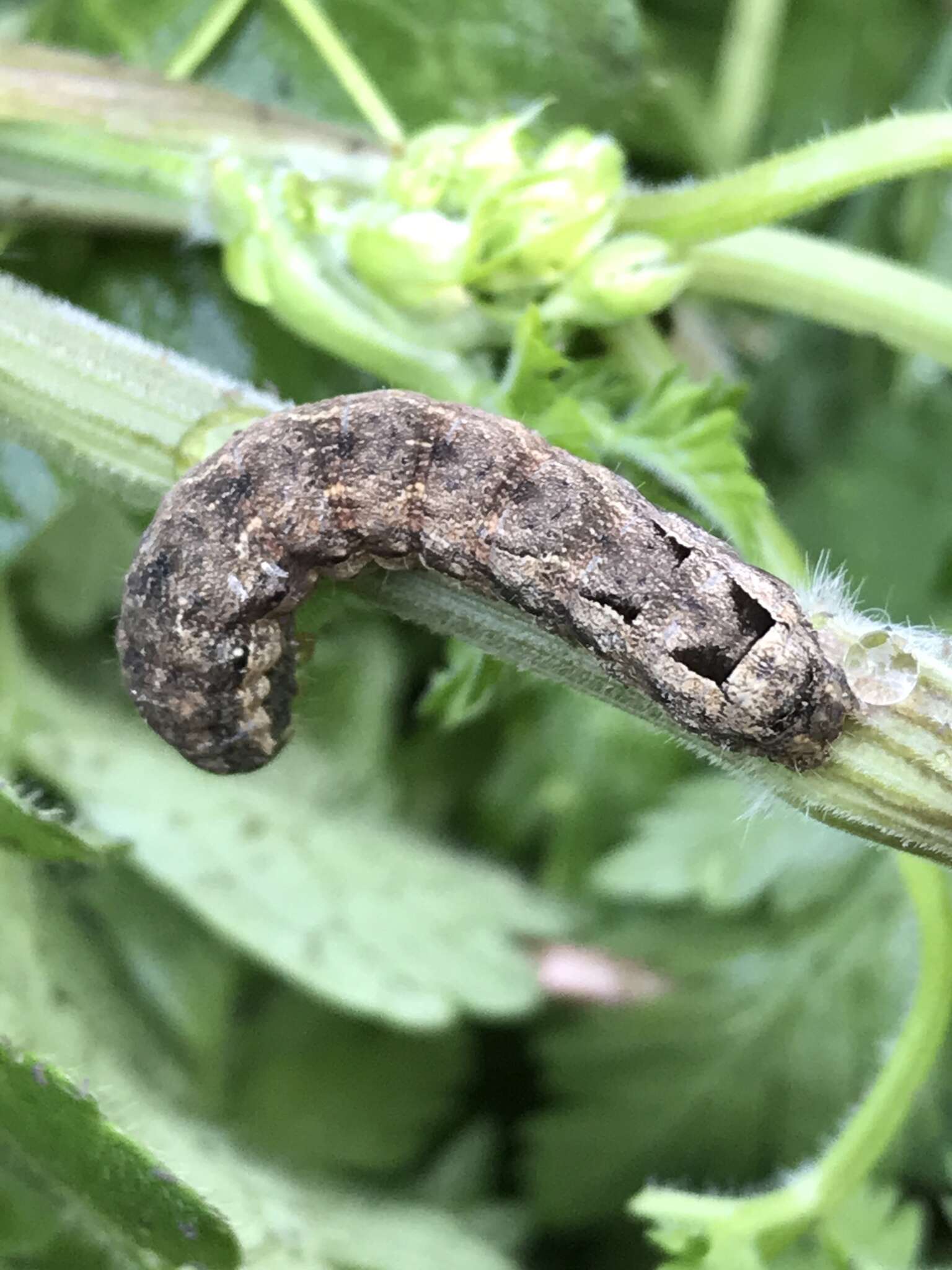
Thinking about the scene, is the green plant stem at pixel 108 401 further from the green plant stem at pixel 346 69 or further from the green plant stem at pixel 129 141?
the green plant stem at pixel 346 69

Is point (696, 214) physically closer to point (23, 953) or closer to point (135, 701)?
point (135, 701)

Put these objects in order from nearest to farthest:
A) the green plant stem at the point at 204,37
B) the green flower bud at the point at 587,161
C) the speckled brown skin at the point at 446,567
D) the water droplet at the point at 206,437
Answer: the speckled brown skin at the point at 446,567
the water droplet at the point at 206,437
the green flower bud at the point at 587,161
the green plant stem at the point at 204,37

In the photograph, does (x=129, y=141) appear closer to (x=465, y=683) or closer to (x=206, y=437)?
(x=206, y=437)

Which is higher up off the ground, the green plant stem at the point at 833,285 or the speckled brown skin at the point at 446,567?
the green plant stem at the point at 833,285

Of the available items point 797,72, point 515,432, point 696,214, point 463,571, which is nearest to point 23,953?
point 463,571

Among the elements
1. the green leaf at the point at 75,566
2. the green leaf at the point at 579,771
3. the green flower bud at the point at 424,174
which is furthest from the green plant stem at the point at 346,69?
the green leaf at the point at 579,771

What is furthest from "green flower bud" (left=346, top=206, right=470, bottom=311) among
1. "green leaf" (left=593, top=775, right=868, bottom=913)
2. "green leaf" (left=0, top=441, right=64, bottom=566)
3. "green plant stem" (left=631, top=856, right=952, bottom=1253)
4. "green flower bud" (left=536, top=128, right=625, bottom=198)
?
"green leaf" (left=593, top=775, right=868, bottom=913)

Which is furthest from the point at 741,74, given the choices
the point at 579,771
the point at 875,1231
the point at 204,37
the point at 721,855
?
the point at 875,1231
